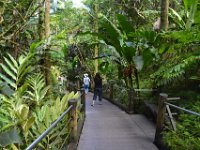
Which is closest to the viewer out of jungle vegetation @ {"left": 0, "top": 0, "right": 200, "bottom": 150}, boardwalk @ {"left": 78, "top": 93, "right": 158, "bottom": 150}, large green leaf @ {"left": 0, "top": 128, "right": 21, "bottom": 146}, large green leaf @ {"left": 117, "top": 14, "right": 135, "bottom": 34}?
large green leaf @ {"left": 0, "top": 128, "right": 21, "bottom": 146}

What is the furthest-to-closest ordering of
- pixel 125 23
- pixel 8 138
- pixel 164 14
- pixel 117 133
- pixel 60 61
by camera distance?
pixel 60 61, pixel 125 23, pixel 164 14, pixel 117 133, pixel 8 138

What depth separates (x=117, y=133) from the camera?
8266mm

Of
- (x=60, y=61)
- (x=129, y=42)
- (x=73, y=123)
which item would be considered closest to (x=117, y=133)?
(x=73, y=123)

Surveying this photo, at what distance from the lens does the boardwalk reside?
277 inches

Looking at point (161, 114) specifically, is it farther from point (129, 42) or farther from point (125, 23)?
point (125, 23)

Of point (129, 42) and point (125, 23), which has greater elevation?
point (125, 23)

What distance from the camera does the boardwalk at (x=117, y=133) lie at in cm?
704

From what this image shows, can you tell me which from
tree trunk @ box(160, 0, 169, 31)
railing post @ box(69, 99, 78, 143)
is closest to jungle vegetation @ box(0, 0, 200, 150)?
tree trunk @ box(160, 0, 169, 31)

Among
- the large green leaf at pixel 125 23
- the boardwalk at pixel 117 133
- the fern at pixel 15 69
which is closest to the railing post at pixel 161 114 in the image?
the boardwalk at pixel 117 133

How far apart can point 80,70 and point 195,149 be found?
2422 centimetres

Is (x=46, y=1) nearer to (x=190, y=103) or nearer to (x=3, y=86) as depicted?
(x=190, y=103)

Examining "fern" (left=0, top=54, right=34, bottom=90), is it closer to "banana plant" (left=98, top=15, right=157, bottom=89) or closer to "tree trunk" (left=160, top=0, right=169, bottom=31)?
"banana plant" (left=98, top=15, right=157, bottom=89)

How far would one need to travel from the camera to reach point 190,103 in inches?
307

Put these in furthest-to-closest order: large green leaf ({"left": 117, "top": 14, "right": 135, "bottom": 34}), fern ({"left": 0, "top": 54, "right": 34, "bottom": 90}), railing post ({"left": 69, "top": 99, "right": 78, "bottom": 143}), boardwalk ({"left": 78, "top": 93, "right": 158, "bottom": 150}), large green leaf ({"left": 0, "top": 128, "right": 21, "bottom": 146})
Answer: large green leaf ({"left": 117, "top": 14, "right": 135, "bottom": 34}) < fern ({"left": 0, "top": 54, "right": 34, "bottom": 90}) < boardwalk ({"left": 78, "top": 93, "right": 158, "bottom": 150}) < railing post ({"left": 69, "top": 99, "right": 78, "bottom": 143}) < large green leaf ({"left": 0, "top": 128, "right": 21, "bottom": 146})
